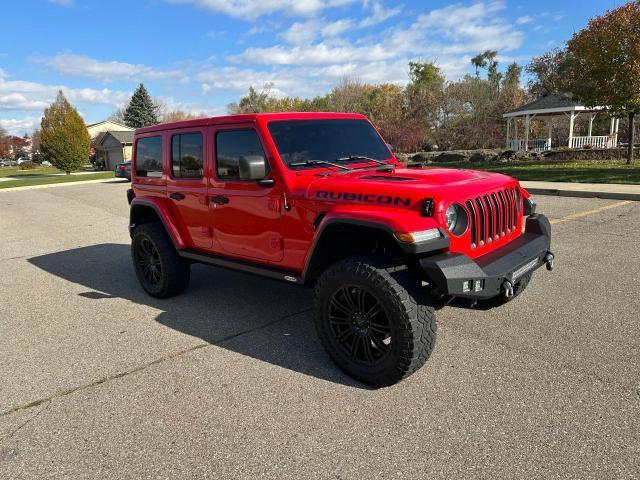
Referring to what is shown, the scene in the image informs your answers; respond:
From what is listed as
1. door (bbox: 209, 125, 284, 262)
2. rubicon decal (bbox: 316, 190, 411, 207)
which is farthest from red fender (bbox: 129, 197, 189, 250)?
rubicon decal (bbox: 316, 190, 411, 207)

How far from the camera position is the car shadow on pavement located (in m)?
3.68

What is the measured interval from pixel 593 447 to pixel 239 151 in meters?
3.23

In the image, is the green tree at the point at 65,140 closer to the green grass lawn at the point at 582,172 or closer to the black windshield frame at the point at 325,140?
the green grass lawn at the point at 582,172

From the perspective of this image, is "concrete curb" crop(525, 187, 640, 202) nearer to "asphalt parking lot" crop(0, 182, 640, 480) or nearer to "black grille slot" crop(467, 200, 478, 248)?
"asphalt parking lot" crop(0, 182, 640, 480)

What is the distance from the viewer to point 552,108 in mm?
26047

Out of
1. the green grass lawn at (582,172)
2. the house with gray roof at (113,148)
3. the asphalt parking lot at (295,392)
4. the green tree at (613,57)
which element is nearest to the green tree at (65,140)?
the house with gray roof at (113,148)

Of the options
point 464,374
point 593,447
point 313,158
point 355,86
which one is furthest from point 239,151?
point 355,86

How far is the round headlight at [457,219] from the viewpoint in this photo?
3.15 meters

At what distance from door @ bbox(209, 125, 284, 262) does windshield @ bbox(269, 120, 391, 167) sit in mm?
207

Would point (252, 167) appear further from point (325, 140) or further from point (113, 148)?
point (113, 148)

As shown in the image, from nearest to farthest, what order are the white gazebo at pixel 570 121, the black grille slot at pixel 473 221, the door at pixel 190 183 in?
1. the black grille slot at pixel 473 221
2. the door at pixel 190 183
3. the white gazebo at pixel 570 121

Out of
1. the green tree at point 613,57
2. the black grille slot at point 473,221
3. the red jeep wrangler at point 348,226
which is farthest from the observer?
the green tree at point 613,57

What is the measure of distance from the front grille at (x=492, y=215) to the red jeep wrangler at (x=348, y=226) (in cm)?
1

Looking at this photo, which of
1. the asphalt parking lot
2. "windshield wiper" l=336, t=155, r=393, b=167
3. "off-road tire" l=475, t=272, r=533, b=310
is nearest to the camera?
the asphalt parking lot
